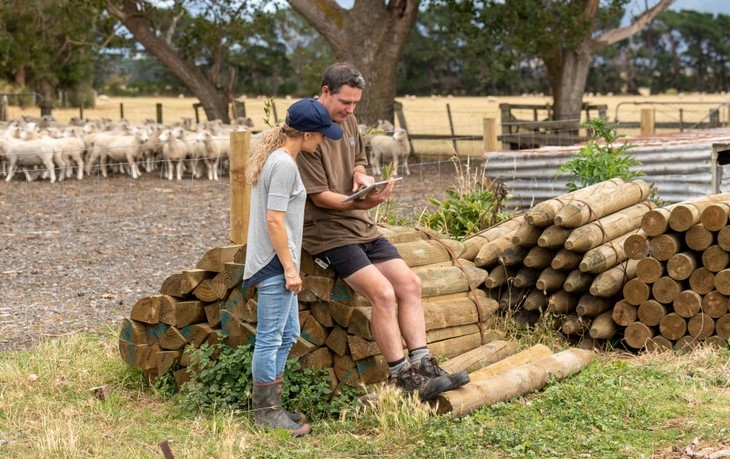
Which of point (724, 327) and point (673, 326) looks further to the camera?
point (673, 326)

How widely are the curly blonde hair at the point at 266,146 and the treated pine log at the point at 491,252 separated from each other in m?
3.42

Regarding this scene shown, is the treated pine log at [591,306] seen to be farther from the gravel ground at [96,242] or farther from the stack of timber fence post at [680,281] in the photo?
the gravel ground at [96,242]

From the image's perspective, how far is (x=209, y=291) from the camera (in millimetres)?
7285

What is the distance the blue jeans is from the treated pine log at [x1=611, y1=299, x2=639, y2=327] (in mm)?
3326

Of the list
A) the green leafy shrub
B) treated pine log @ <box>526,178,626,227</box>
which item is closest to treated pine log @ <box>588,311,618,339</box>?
treated pine log @ <box>526,178,626,227</box>

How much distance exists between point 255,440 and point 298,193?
4.85ft

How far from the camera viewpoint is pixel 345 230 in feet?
22.5

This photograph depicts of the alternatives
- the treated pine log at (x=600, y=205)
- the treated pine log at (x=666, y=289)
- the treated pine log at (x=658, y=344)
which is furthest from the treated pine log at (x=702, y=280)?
the treated pine log at (x=600, y=205)

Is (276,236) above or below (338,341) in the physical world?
above

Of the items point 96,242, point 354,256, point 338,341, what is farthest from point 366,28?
point 354,256

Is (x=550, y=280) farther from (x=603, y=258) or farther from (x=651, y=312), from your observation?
(x=651, y=312)

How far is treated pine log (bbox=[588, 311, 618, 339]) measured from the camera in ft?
29.0

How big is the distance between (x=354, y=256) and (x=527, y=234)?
2732 mm

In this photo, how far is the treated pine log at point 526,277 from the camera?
9180 millimetres
